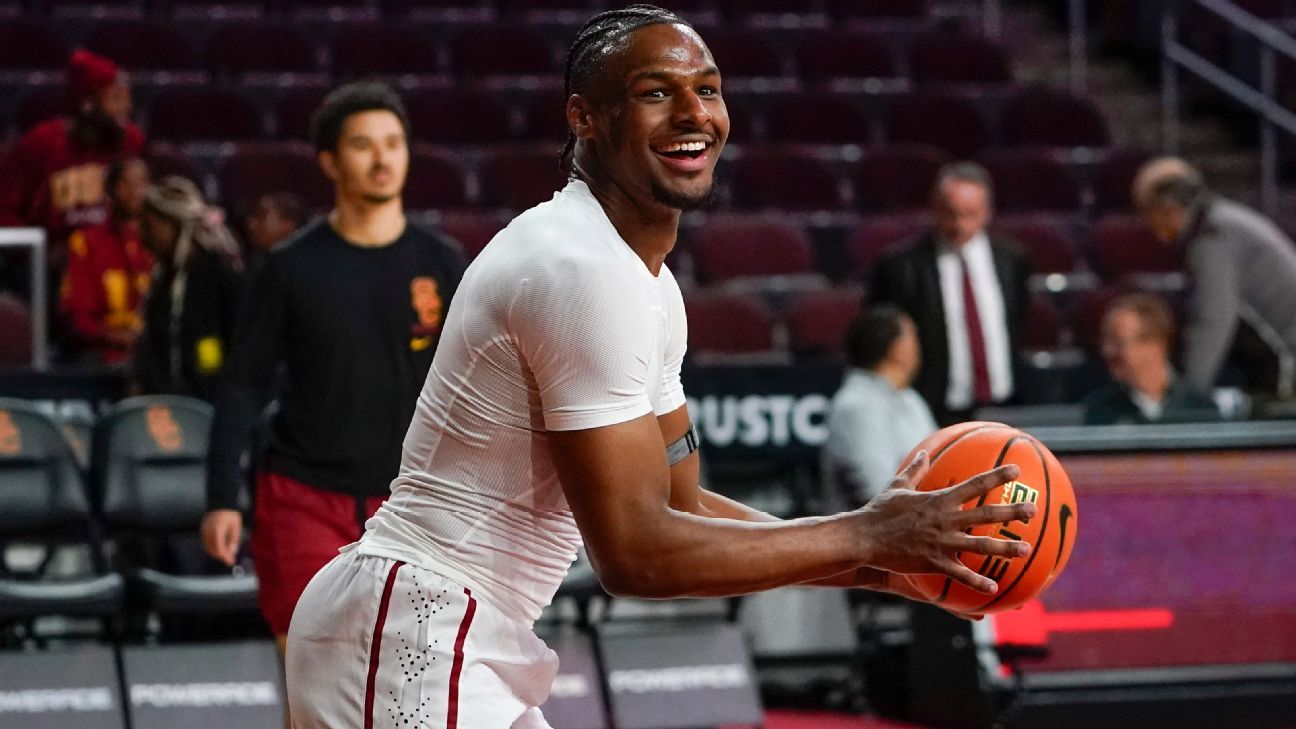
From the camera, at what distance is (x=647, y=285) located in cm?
250

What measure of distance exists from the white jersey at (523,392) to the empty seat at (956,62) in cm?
930

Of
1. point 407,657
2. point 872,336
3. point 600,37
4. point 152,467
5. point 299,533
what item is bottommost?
point 152,467

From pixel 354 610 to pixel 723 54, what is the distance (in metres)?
8.94

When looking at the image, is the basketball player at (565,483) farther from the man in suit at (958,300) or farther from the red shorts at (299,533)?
the man in suit at (958,300)

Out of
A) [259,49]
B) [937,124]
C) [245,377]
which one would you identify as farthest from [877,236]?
[245,377]

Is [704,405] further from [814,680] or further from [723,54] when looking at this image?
[723,54]

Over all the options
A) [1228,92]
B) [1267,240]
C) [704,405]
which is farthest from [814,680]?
[1228,92]

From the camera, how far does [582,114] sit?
258 centimetres

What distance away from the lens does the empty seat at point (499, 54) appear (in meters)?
10.9

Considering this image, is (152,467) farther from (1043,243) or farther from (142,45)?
(1043,243)

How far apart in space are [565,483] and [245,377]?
7.25 ft

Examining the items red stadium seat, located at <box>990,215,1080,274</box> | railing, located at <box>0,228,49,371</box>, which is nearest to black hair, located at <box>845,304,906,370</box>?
red stadium seat, located at <box>990,215,1080,274</box>

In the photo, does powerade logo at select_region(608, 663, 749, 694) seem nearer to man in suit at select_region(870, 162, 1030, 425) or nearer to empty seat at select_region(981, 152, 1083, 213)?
man in suit at select_region(870, 162, 1030, 425)

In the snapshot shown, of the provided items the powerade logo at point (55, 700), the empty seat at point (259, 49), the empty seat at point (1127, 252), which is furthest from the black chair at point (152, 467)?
→ the empty seat at point (1127, 252)
